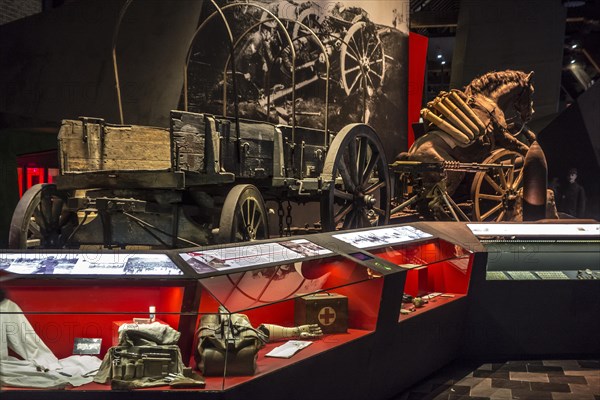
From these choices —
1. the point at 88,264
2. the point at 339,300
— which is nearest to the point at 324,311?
the point at 339,300

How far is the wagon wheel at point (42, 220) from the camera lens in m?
5.72

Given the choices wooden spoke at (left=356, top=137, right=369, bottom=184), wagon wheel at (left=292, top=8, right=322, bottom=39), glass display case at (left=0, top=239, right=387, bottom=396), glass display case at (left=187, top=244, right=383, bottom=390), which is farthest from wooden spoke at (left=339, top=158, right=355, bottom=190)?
wagon wheel at (left=292, top=8, right=322, bottom=39)

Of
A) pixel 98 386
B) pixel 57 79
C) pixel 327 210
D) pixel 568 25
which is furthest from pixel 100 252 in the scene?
pixel 568 25

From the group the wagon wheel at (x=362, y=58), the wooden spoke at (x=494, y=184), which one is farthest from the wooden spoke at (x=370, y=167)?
the wagon wheel at (x=362, y=58)

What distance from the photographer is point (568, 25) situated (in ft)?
50.3

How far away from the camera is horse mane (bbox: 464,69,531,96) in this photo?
994 cm

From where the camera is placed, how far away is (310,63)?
1109 cm

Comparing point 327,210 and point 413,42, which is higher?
point 413,42

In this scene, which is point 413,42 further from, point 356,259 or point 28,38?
point 356,259

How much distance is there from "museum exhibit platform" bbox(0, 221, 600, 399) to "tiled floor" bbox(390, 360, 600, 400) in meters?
0.13

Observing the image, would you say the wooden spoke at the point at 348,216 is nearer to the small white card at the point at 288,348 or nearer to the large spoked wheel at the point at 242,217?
the large spoked wheel at the point at 242,217

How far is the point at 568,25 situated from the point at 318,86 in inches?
286

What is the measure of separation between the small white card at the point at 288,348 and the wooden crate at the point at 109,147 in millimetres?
2433

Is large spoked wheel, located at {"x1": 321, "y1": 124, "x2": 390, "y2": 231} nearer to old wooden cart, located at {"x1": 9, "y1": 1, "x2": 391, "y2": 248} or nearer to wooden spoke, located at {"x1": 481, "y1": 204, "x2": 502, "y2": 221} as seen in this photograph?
old wooden cart, located at {"x1": 9, "y1": 1, "x2": 391, "y2": 248}
